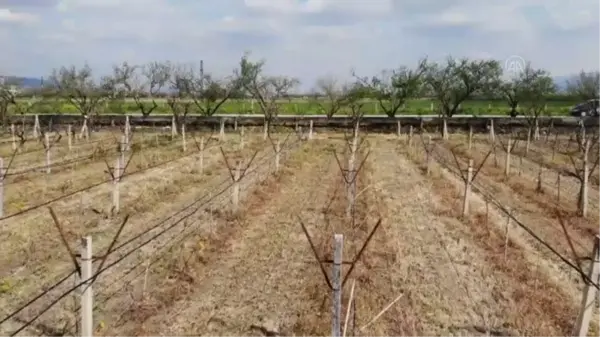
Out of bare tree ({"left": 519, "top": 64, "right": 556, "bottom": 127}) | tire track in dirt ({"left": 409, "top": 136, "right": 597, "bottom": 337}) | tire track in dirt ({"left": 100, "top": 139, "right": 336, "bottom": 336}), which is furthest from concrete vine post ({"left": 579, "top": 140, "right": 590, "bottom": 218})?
bare tree ({"left": 519, "top": 64, "right": 556, "bottom": 127})

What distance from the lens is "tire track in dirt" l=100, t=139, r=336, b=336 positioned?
8320 millimetres

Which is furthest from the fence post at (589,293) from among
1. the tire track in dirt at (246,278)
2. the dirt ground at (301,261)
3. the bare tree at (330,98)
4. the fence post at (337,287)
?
the bare tree at (330,98)

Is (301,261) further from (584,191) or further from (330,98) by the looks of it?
(330,98)

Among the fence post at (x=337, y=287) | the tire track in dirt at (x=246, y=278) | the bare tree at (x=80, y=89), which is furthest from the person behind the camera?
the bare tree at (x=80, y=89)

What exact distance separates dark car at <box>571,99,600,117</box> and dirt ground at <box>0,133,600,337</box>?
29.1m

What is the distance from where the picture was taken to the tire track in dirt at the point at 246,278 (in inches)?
328

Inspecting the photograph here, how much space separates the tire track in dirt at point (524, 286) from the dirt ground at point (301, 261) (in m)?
0.03

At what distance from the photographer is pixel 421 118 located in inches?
1650

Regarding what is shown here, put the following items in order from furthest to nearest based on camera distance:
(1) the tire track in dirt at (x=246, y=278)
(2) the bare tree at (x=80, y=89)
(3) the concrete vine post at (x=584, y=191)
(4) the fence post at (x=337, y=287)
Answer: (2) the bare tree at (x=80, y=89), (3) the concrete vine post at (x=584, y=191), (1) the tire track in dirt at (x=246, y=278), (4) the fence post at (x=337, y=287)

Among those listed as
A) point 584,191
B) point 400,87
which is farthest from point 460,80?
point 584,191

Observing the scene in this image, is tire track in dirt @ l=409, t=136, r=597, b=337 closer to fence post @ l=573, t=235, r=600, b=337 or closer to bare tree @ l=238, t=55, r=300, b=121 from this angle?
fence post @ l=573, t=235, r=600, b=337

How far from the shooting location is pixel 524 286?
9.84 metres

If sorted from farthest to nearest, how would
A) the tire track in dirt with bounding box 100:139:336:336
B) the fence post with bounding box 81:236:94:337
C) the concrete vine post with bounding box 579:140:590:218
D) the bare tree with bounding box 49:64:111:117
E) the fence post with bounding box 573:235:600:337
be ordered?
the bare tree with bounding box 49:64:111:117 < the concrete vine post with bounding box 579:140:590:218 < the tire track in dirt with bounding box 100:139:336:336 < the fence post with bounding box 573:235:600:337 < the fence post with bounding box 81:236:94:337

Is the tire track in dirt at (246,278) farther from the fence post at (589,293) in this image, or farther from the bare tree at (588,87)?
the bare tree at (588,87)
